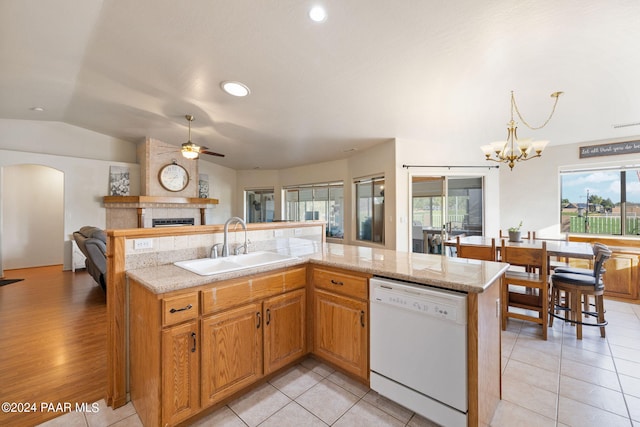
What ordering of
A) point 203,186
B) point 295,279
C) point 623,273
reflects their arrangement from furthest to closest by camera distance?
point 203,186 → point 623,273 → point 295,279

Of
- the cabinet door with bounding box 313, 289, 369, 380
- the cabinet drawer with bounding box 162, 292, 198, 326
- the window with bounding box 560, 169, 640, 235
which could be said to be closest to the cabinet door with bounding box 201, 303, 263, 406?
the cabinet drawer with bounding box 162, 292, 198, 326

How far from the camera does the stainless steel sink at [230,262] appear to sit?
6.06 feet

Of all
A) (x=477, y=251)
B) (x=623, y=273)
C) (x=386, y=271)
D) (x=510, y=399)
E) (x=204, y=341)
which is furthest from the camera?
(x=623, y=273)

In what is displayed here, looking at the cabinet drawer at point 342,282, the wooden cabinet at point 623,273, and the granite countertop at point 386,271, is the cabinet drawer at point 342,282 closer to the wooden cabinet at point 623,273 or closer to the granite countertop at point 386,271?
the granite countertop at point 386,271

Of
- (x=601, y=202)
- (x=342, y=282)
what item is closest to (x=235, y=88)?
(x=342, y=282)

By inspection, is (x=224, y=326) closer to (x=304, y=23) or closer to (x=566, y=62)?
(x=304, y=23)

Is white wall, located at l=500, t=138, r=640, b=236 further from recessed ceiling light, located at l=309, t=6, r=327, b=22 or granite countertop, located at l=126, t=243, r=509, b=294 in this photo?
recessed ceiling light, located at l=309, t=6, r=327, b=22

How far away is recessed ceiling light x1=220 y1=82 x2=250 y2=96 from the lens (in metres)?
3.32

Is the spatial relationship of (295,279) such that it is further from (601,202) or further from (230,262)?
(601,202)

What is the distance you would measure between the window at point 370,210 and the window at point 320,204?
611mm

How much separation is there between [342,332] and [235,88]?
317cm

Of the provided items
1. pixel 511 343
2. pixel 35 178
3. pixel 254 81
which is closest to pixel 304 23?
pixel 254 81

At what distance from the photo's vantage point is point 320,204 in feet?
23.7

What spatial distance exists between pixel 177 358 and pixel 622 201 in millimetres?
6507
